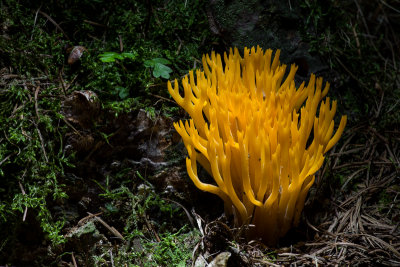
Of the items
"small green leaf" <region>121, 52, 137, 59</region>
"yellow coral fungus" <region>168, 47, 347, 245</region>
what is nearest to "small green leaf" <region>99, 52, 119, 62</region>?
"small green leaf" <region>121, 52, 137, 59</region>

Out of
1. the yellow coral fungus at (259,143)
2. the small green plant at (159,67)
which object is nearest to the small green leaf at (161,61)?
the small green plant at (159,67)

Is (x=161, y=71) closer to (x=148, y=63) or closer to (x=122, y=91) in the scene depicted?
(x=148, y=63)

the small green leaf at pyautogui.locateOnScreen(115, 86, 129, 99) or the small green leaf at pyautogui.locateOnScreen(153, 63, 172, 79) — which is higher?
the small green leaf at pyautogui.locateOnScreen(153, 63, 172, 79)

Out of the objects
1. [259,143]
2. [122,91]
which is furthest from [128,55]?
[259,143]

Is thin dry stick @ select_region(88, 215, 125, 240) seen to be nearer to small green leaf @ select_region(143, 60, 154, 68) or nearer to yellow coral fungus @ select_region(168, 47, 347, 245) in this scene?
yellow coral fungus @ select_region(168, 47, 347, 245)

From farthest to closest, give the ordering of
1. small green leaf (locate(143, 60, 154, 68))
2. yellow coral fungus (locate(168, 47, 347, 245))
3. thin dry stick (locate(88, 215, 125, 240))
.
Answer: small green leaf (locate(143, 60, 154, 68))
thin dry stick (locate(88, 215, 125, 240))
yellow coral fungus (locate(168, 47, 347, 245))

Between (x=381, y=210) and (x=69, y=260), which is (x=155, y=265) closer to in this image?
(x=69, y=260)
